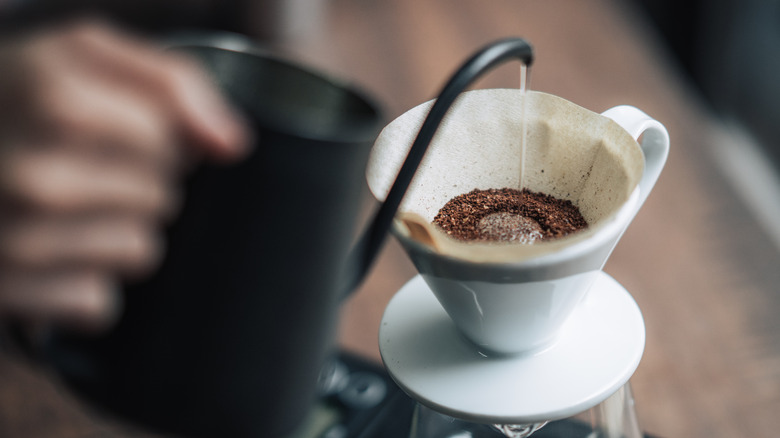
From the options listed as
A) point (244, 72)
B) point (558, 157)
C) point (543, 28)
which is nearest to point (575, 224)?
point (558, 157)

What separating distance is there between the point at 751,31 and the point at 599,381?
939 millimetres

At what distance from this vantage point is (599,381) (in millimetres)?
188

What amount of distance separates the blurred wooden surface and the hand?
77mm

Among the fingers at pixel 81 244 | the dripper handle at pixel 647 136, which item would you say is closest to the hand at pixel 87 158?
the fingers at pixel 81 244

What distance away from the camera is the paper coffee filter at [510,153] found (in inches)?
6.9

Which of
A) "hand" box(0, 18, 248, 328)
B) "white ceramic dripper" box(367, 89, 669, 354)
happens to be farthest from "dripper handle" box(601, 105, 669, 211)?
"hand" box(0, 18, 248, 328)

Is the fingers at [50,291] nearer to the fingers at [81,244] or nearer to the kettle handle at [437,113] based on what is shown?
the fingers at [81,244]

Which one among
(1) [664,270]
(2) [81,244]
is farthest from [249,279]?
(1) [664,270]

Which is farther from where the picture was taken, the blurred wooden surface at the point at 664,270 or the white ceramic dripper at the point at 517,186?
the blurred wooden surface at the point at 664,270

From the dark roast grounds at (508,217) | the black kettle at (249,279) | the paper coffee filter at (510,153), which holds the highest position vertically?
the paper coffee filter at (510,153)

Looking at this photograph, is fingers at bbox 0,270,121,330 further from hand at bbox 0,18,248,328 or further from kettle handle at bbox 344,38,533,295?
kettle handle at bbox 344,38,533,295

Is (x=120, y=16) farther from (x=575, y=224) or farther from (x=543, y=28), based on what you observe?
(x=575, y=224)

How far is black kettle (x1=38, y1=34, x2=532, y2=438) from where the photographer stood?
0.71ft

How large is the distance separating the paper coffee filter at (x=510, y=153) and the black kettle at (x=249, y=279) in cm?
2
